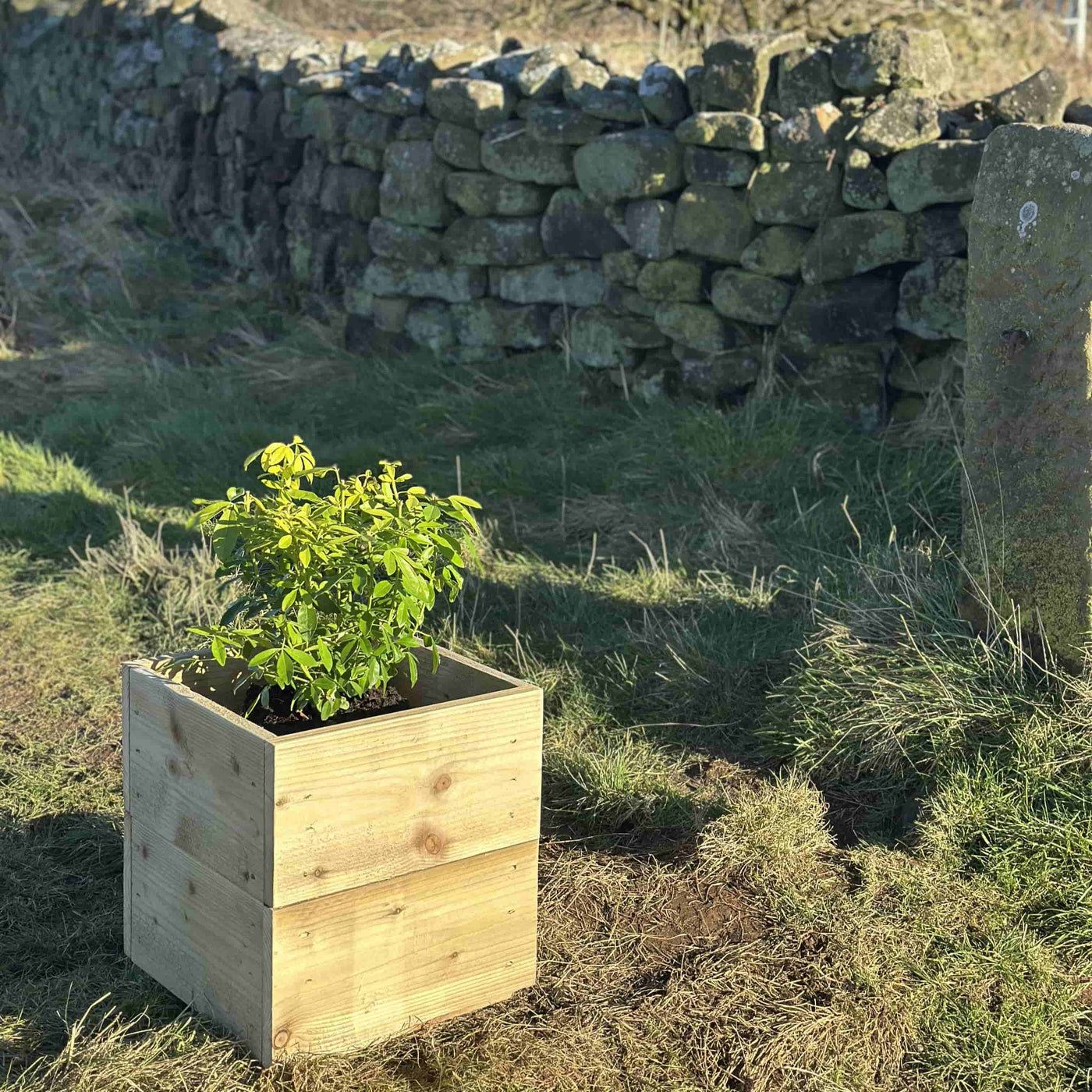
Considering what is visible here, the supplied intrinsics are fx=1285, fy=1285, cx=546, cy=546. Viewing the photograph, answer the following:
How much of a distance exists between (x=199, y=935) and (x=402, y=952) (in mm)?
412

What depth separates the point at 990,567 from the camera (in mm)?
3707

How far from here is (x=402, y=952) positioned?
254 centimetres

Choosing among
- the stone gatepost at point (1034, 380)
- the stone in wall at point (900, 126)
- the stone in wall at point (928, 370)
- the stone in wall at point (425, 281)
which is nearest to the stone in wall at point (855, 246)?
the stone in wall at point (900, 126)

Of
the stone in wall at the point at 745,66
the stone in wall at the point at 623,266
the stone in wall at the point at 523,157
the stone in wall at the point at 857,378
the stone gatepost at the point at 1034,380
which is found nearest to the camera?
the stone gatepost at the point at 1034,380

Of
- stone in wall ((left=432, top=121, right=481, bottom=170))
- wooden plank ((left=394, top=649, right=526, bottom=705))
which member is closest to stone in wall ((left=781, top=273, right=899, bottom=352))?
stone in wall ((left=432, top=121, right=481, bottom=170))

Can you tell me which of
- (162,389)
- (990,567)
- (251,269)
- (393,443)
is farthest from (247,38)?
(990,567)

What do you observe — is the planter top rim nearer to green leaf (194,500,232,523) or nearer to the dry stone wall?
green leaf (194,500,232,523)

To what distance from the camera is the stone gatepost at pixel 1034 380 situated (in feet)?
11.2

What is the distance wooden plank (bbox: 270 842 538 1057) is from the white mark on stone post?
214 centimetres

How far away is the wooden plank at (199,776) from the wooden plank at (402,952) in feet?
0.52

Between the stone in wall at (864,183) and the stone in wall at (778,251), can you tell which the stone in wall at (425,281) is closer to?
the stone in wall at (778,251)

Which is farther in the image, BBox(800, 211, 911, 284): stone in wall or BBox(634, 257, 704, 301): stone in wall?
BBox(634, 257, 704, 301): stone in wall

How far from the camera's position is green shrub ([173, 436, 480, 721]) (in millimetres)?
2475

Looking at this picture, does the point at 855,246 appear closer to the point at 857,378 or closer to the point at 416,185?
the point at 857,378
